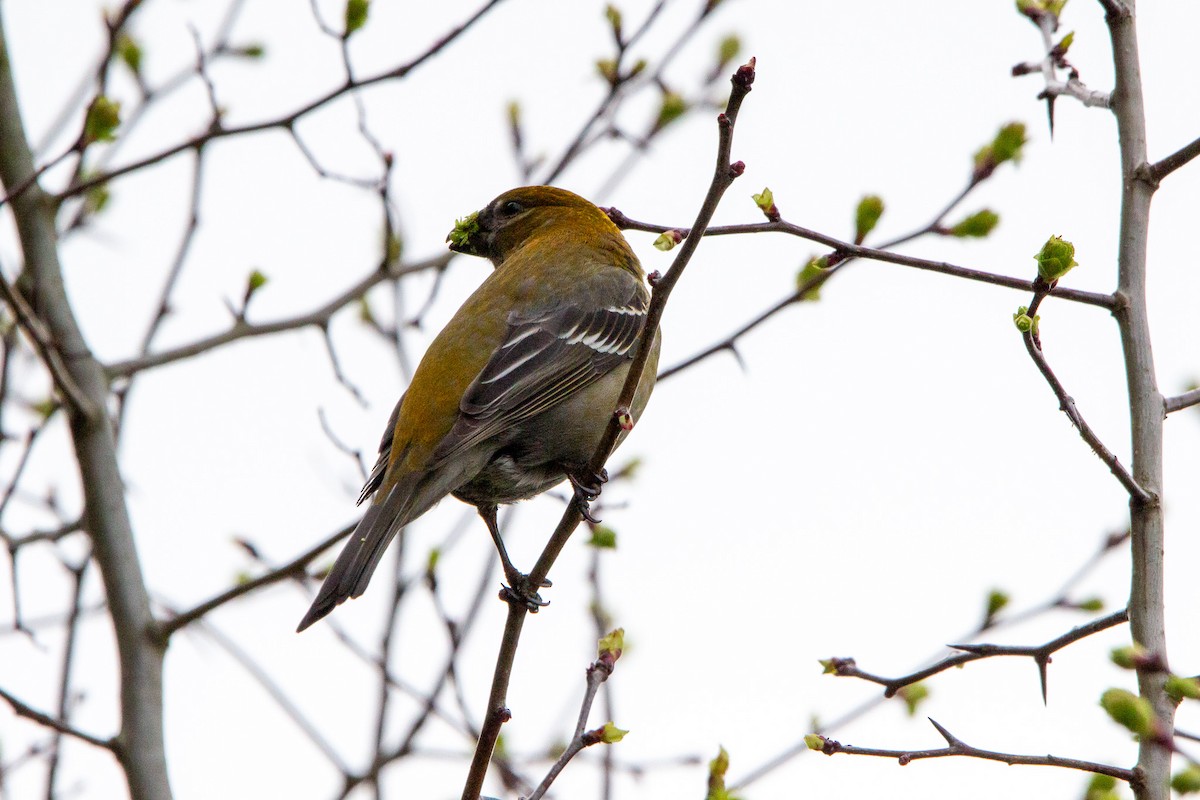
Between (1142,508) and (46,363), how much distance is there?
154 inches

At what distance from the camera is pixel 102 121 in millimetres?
5715

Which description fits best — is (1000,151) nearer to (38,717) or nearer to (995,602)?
(995,602)

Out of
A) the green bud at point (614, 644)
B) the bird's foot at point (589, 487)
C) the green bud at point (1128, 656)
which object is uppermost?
the bird's foot at point (589, 487)

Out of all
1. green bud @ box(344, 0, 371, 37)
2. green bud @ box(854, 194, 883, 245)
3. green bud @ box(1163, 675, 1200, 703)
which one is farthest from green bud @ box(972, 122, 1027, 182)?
green bud @ box(1163, 675, 1200, 703)

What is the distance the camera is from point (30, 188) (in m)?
5.73

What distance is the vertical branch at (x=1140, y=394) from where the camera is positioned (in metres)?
2.51

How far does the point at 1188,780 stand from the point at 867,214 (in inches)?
110

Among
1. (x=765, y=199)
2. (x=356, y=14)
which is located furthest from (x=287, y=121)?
(x=765, y=199)

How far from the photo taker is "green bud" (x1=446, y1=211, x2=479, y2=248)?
6.95 meters

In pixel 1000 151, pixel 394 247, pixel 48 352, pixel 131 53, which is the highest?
pixel 131 53

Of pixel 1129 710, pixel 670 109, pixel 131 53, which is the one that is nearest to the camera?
pixel 1129 710

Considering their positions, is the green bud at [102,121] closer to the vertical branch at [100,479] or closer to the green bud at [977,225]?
the vertical branch at [100,479]

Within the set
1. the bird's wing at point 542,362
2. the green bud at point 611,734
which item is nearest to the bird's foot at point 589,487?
the bird's wing at point 542,362

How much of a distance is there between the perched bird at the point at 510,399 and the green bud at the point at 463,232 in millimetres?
339
